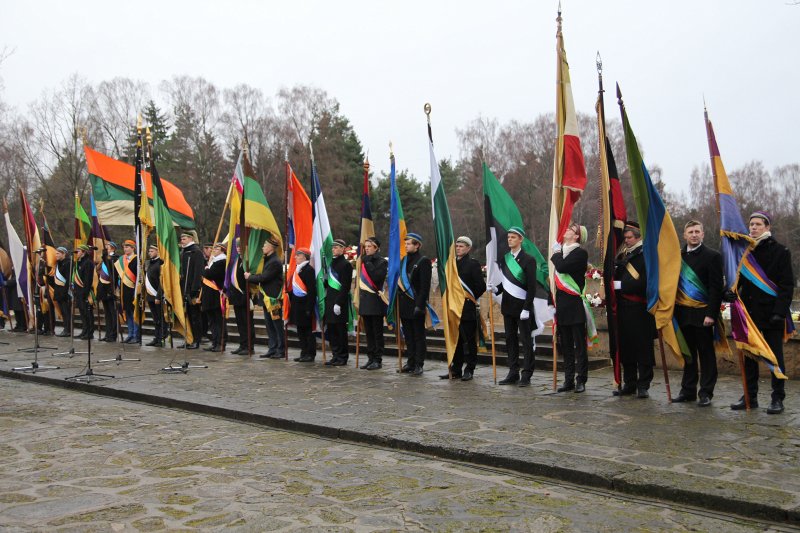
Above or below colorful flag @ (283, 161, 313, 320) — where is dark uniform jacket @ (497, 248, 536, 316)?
below

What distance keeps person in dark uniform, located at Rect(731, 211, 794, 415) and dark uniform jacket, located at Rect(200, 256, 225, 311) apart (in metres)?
10.0

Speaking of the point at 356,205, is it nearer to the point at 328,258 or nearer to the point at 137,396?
the point at 328,258

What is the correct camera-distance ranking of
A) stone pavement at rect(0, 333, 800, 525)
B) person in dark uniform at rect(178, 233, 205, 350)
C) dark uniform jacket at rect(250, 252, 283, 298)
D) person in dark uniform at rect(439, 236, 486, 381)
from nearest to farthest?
stone pavement at rect(0, 333, 800, 525), person in dark uniform at rect(439, 236, 486, 381), dark uniform jacket at rect(250, 252, 283, 298), person in dark uniform at rect(178, 233, 205, 350)

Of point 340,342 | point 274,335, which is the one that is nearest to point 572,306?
point 340,342

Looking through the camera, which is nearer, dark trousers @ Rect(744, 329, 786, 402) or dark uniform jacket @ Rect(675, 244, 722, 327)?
dark trousers @ Rect(744, 329, 786, 402)

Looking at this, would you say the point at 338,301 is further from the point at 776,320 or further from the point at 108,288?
the point at 108,288

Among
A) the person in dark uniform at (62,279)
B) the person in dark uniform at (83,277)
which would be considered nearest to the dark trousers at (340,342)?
the person in dark uniform at (83,277)

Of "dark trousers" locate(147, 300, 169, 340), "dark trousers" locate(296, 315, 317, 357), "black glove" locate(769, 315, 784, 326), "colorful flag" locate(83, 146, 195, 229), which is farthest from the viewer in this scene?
"dark trousers" locate(147, 300, 169, 340)

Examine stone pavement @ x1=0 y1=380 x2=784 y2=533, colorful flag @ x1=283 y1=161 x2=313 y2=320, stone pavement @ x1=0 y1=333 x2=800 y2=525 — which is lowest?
stone pavement @ x1=0 y1=380 x2=784 y2=533

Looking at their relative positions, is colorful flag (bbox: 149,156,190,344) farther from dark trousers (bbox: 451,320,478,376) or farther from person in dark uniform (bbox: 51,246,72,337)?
person in dark uniform (bbox: 51,246,72,337)

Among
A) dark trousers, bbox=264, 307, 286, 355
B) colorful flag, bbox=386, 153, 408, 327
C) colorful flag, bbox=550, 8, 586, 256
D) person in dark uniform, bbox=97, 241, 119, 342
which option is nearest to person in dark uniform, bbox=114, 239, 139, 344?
person in dark uniform, bbox=97, 241, 119, 342

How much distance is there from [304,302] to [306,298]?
8cm

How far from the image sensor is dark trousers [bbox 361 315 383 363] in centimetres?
1200

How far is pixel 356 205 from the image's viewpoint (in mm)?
51062
